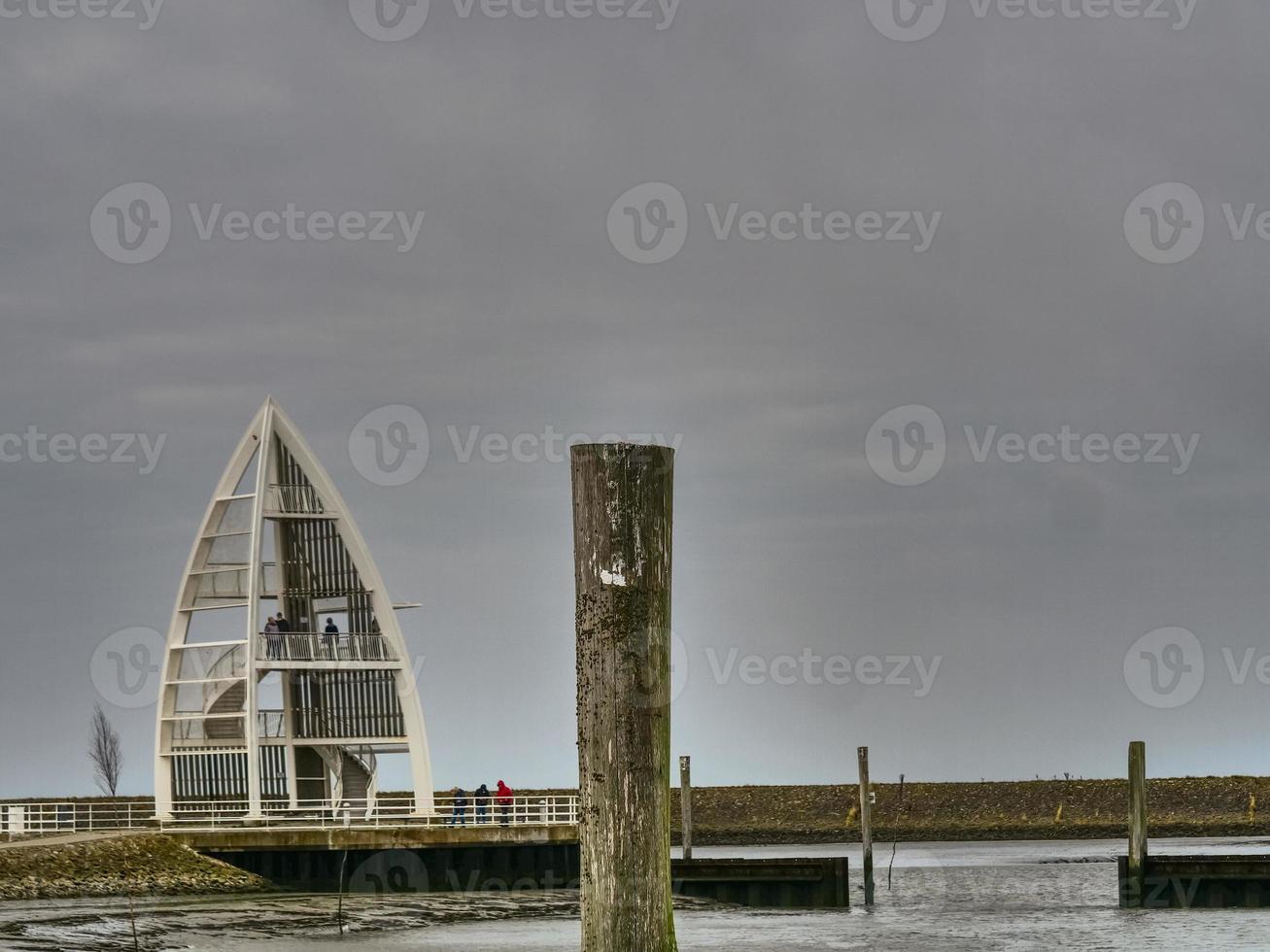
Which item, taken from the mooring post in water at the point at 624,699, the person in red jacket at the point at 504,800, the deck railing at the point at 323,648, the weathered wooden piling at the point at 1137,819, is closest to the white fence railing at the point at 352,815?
the person in red jacket at the point at 504,800

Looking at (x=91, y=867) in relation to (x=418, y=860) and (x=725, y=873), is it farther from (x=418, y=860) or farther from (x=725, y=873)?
(x=725, y=873)

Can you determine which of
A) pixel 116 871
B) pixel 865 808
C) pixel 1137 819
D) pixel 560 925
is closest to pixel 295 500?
pixel 116 871

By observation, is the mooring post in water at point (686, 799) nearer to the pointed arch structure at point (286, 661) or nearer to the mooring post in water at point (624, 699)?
the pointed arch structure at point (286, 661)

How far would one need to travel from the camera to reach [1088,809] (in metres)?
91.0

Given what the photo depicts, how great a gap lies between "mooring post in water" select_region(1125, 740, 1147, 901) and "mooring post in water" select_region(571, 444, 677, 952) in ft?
107

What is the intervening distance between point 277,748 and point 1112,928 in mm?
19474

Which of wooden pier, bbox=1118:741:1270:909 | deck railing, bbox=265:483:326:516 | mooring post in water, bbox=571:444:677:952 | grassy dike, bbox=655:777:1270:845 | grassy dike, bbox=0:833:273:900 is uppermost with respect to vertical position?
deck railing, bbox=265:483:326:516

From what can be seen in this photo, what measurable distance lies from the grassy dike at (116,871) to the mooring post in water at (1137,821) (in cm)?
1804

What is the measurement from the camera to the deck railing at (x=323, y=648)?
4256cm

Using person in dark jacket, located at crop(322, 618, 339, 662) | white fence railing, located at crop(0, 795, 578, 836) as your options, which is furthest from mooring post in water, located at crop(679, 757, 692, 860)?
person in dark jacket, located at crop(322, 618, 339, 662)

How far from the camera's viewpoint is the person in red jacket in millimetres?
41375

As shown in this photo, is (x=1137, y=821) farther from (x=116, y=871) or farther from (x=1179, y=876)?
(x=116, y=871)

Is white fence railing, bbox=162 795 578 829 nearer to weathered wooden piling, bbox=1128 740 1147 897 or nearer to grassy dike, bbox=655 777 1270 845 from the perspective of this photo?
weathered wooden piling, bbox=1128 740 1147 897

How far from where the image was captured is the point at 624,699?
24.4 feet
